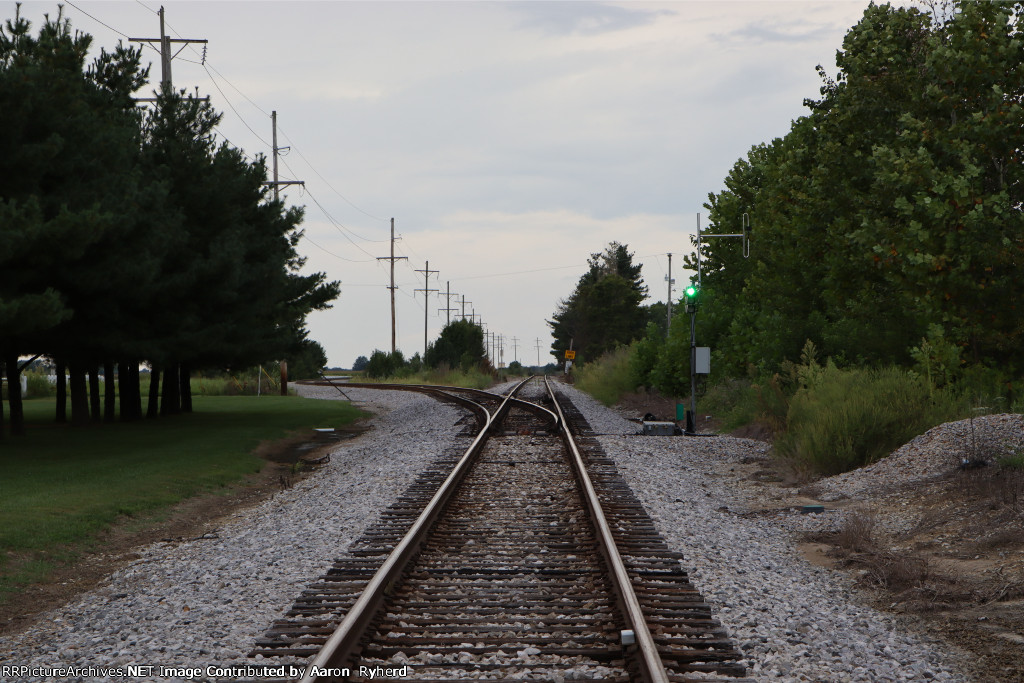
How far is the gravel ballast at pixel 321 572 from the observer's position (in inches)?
236

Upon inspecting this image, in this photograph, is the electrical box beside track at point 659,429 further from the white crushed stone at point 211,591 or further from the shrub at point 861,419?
the white crushed stone at point 211,591

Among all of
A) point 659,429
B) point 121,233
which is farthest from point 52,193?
point 659,429

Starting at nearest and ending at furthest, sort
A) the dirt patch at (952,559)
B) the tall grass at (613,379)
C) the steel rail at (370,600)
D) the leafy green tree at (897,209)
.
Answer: the steel rail at (370,600)
the dirt patch at (952,559)
the leafy green tree at (897,209)
the tall grass at (613,379)

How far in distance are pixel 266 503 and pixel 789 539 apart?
24.3 feet

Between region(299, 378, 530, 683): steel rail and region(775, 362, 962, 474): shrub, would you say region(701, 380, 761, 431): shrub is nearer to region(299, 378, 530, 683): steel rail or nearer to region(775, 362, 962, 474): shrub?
region(775, 362, 962, 474): shrub

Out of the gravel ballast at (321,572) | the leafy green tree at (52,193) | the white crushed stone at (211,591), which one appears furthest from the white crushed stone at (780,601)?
the leafy green tree at (52,193)

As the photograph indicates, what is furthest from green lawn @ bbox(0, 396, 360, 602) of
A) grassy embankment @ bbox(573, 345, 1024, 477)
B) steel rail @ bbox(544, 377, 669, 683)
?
grassy embankment @ bbox(573, 345, 1024, 477)

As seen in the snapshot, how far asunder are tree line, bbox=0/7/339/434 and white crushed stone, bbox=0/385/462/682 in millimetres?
8292

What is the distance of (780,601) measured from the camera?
286 inches

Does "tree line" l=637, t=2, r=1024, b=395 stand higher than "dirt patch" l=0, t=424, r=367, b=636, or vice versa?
"tree line" l=637, t=2, r=1024, b=395

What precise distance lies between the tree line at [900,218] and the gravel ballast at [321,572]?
20.4 ft

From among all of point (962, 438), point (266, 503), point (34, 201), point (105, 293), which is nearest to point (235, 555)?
point (266, 503)

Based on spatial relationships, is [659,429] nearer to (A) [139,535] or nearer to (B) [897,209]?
(B) [897,209]

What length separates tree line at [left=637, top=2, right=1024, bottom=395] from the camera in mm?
16234
